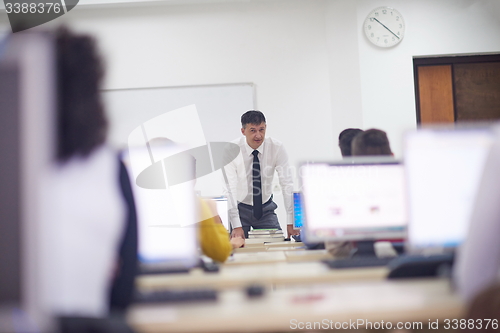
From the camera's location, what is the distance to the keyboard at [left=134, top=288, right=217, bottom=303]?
3.58ft

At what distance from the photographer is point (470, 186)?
1393 mm

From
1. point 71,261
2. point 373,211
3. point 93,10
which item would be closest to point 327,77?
point 93,10

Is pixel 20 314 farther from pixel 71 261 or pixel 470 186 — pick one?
pixel 470 186

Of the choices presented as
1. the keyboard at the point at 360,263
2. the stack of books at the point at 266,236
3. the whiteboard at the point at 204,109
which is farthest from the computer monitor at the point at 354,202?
the whiteboard at the point at 204,109

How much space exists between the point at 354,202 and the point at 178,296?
821 mm

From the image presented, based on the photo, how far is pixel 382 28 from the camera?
3893mm

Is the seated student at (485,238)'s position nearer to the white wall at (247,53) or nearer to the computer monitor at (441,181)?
the computer monitor at (441,181)

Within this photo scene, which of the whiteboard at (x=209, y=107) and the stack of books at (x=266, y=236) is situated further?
the whiteboard at (x=209, y=107)

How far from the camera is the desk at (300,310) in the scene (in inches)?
36.0

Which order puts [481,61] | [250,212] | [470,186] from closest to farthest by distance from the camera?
[470,186] → [250,212] → [481,61]

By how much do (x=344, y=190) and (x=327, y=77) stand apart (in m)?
2.93

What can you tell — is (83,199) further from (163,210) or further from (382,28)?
(382,28)

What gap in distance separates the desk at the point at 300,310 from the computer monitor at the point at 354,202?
0.44 metres

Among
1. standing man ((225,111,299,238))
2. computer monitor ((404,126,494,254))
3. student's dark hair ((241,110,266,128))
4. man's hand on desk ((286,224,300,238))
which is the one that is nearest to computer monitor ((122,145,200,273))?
computer monitor ((404,126,494,254))
